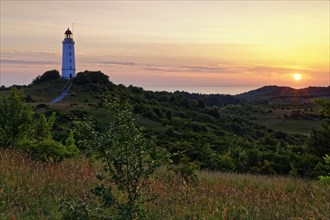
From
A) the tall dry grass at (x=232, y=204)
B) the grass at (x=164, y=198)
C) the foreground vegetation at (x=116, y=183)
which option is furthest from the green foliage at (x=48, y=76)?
the tall dry grass at (x=232, y=204)

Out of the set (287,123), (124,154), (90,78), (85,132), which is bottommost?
(287,123)

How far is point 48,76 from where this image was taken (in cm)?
9544

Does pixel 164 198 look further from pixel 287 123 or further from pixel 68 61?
pixel 68 61

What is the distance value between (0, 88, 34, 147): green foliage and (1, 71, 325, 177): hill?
323 cm

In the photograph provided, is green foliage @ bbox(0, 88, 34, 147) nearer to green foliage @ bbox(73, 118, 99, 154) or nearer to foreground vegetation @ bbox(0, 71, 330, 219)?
foreground vegetation @ bbox(0, 71, 330, 219)

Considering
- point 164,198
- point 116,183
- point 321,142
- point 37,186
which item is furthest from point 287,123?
point 116,183

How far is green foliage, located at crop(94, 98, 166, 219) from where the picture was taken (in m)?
6.17

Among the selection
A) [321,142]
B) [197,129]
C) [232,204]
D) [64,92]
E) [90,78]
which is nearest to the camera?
[232,204]

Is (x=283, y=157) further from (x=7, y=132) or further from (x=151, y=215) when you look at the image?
(x=151, y=215)

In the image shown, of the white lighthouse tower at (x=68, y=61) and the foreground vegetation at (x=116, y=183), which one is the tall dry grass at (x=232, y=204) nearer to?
the foreground vegetation at (x=116, y=183)

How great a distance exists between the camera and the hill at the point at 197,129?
2431 cm

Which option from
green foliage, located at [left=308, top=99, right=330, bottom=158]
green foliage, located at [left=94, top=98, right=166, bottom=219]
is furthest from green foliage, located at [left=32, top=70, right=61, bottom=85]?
green foliage, located at [left=94, top=98, right=166, bottom=219]

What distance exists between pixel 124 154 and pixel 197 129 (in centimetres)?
5628

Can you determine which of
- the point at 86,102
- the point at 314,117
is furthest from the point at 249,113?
the point at 86,102
